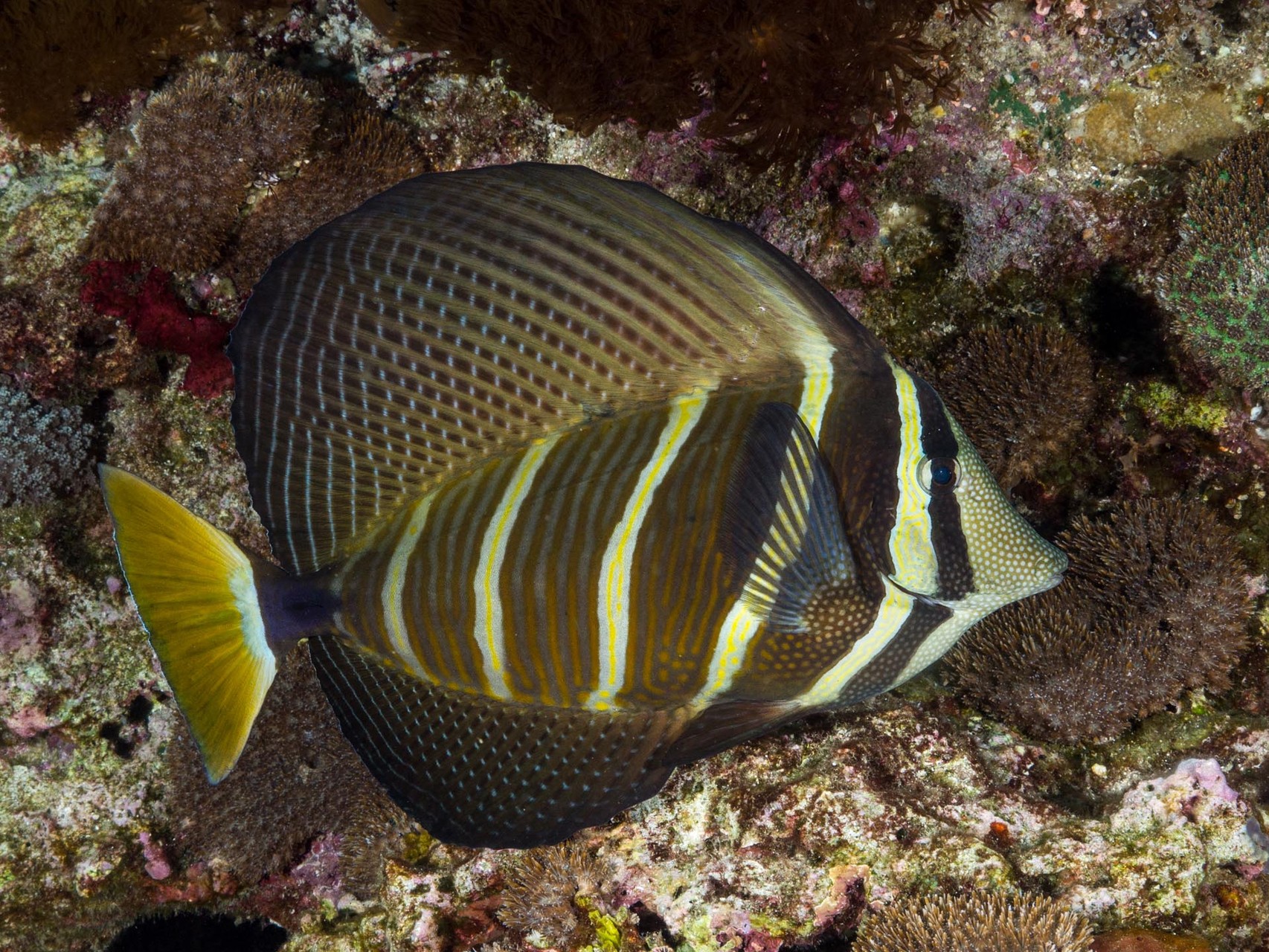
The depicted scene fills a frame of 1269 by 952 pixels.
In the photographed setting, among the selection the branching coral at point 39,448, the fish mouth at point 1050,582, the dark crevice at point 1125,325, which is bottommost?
the branching coral at point 39,448

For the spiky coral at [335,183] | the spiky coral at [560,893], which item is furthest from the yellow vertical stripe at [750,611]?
the spiky coral at [335,183]

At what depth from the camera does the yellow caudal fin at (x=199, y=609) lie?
5.61 feet

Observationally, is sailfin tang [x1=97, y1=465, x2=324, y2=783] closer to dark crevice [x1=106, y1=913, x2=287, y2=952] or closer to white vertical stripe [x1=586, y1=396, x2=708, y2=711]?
white vertical stripe [x1=586, y1=396, x2=708, y2=711]

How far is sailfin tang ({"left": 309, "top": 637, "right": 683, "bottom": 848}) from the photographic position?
6.11ft

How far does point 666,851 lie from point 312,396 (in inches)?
75.0

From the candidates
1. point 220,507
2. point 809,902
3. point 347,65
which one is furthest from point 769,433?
point 347,65

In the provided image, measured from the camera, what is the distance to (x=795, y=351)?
5.56ft

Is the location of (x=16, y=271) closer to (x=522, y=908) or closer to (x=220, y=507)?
(x=220, y=507)

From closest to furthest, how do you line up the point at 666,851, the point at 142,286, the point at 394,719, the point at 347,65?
1. the point at 394,719
2. the point at 666,851
3. the point at 142,286
4. the point at 347,65

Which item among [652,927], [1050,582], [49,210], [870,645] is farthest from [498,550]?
[49,210]

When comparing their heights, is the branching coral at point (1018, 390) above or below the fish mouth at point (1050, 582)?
above

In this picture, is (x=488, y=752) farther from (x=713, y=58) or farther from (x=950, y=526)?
(x=713, y=58)

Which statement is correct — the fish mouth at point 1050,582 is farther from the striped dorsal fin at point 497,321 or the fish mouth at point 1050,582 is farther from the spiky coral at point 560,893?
the spiky coral at point 560,893

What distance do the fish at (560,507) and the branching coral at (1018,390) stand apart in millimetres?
1104
